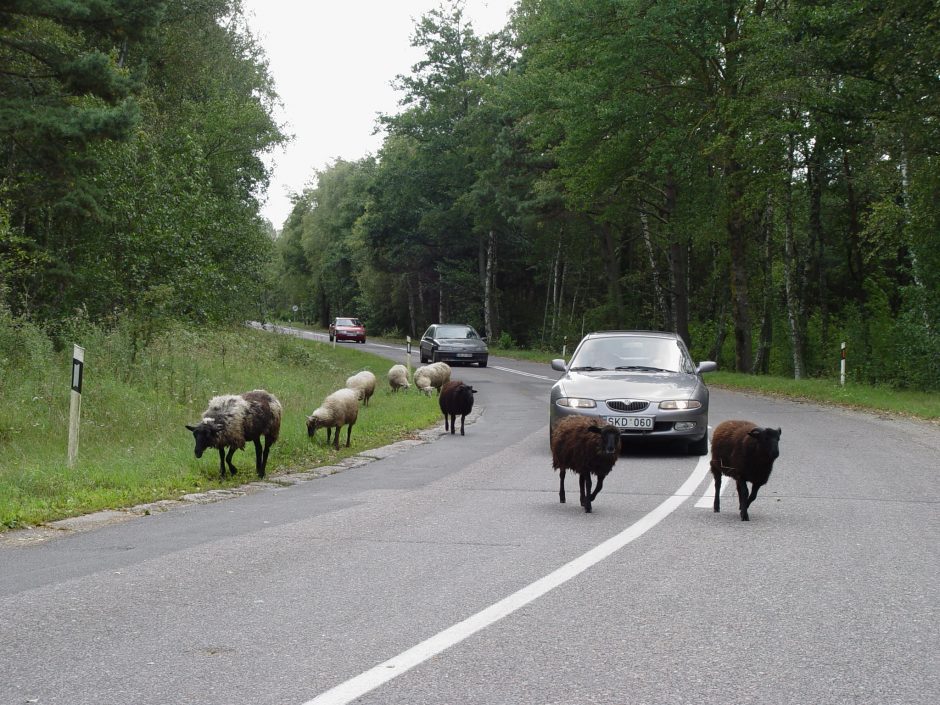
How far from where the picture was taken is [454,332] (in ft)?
127

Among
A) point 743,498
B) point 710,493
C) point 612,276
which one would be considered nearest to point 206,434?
point 710,493

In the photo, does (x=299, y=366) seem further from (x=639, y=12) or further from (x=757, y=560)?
(x=757, y=560)

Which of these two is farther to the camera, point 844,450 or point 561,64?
point 561,64

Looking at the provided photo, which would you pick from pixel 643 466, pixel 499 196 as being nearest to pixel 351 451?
pixel 643 466

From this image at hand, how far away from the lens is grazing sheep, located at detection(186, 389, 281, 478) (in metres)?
10.8

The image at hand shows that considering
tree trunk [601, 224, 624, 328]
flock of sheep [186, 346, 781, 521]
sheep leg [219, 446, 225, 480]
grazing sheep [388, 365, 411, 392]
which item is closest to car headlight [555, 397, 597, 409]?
flock of sheep [186, 346, 781, 521]

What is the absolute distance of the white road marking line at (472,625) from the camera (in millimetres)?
4035

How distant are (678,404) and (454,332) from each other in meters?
26.4

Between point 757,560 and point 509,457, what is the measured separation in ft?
21.6

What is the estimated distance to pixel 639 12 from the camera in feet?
90.4

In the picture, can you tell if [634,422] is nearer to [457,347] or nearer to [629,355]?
[629,355]

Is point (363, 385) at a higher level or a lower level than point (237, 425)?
lower

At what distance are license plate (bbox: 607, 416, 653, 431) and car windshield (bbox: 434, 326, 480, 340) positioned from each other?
85.4 ft

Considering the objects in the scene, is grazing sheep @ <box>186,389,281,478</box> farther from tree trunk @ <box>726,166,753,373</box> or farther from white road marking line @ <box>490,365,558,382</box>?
tree trunk @ <box>726,166,753,373</box>
